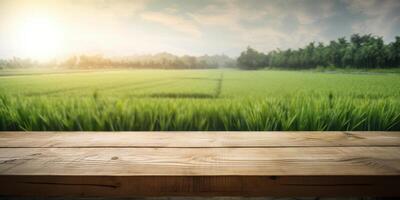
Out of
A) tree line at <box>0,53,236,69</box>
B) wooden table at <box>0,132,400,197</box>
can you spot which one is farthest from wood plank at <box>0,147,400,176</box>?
tree line at <box>0,53,236,69</box>

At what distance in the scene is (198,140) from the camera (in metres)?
1.17

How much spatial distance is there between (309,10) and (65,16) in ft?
5.52

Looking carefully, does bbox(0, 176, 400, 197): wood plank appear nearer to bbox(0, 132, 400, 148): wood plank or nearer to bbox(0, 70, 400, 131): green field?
bbox(0, 132, 400, 148): wood plank

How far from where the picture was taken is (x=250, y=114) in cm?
167

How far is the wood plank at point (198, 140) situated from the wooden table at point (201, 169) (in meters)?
0.01

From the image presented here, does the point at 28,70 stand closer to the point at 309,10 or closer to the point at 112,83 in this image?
the point at 112,83

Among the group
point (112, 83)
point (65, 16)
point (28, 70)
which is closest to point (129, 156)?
point (112, 83)

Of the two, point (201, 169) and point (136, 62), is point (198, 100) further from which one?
point (201, 169)

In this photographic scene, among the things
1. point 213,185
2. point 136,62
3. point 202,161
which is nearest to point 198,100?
point 136,62

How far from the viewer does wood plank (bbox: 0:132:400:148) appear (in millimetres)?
1095

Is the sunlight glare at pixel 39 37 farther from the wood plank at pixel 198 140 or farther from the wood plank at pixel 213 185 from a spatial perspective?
the wood plank at pixel 213 185

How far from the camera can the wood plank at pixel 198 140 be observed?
1095mm

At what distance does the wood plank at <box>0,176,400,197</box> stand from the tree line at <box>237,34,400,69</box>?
1.41 m

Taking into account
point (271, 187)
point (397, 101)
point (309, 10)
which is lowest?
point (271, 187)
